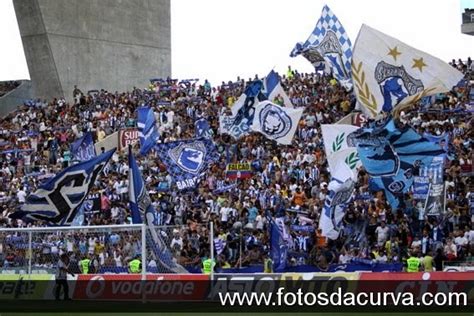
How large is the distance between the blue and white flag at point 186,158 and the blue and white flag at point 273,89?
467 cm

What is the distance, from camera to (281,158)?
1134 inches

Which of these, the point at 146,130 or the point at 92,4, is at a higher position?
the point at 92,4

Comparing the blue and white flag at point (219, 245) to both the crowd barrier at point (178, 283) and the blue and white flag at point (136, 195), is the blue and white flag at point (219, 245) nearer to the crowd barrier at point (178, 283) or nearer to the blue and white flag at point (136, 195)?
the blue and white flag at point (136, 195)

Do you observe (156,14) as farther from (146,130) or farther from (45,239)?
(45,239)

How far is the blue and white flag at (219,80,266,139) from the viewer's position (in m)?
30.3

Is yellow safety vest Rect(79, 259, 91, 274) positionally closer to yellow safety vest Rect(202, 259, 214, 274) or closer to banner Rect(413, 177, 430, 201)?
yellow safety vest Rect(202, 259, 214, 274)

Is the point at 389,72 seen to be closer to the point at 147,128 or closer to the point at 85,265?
the point at 147,128

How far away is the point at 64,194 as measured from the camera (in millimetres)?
20031

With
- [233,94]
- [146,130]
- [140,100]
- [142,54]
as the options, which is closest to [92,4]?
[142,54]

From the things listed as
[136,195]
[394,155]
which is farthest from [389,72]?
[136,195]

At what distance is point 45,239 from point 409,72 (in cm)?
952

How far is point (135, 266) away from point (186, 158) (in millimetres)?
7395

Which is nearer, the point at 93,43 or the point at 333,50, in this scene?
the point at 333,50

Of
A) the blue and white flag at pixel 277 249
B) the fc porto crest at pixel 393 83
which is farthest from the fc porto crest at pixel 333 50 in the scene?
the blue and white flag at pixel 277 249
